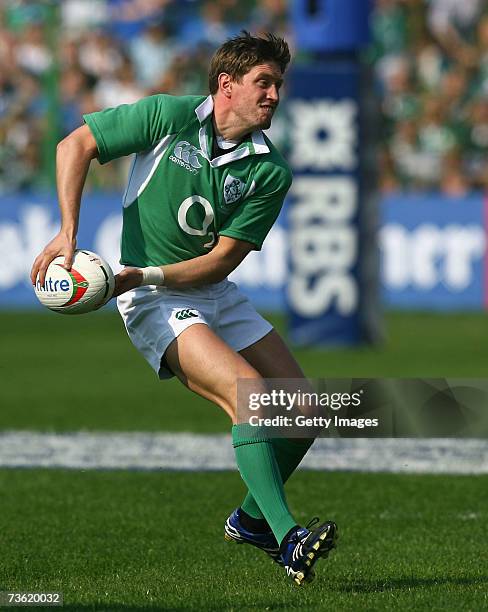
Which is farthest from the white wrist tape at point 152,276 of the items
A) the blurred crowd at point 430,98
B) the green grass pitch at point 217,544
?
the blurred crowd at point 430,98

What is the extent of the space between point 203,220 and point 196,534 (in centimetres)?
168

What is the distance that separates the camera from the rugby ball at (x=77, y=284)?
5125mm

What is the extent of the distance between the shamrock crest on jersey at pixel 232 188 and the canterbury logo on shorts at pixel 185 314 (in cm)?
47

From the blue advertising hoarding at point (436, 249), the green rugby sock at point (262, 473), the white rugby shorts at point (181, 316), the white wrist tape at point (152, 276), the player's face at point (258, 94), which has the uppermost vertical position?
the player's face at point (258, 94)

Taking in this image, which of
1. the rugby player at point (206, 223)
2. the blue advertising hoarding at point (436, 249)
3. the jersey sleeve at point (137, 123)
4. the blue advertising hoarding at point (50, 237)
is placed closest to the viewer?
the rugby player at point (206, 223)

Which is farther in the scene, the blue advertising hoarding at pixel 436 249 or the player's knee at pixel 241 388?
the blue advertising hoarding at pixel 436 249

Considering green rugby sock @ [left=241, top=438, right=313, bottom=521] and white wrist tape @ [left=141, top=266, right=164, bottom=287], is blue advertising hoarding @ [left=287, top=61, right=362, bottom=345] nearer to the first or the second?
green rugby sock @ [left=241, top=438, right=313, bottom=521]

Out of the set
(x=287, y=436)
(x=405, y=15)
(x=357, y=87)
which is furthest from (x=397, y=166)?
(x=287, y=436)

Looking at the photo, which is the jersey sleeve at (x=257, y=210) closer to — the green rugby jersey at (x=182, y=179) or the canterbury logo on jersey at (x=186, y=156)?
the green rugby jersey at (x=182, y=179)

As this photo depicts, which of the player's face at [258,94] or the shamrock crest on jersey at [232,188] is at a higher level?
the player's face at [258,94]

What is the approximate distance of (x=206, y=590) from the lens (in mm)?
5129

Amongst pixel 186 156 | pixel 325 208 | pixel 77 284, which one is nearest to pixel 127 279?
pixel 77 284

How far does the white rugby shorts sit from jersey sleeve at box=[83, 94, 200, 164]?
22.5 inches

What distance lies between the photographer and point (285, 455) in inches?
224
